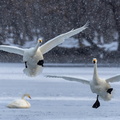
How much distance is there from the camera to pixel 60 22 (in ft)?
102

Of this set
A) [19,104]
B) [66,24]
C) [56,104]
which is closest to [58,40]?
[56,104]

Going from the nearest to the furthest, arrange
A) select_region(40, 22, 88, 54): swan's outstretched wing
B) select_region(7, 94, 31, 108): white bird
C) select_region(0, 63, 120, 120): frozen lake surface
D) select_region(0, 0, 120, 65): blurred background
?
select_region(40, 22, 88, 54): swan's outstretched wing → select_region(0, 63, 120, 120): frozen lake surface → select_region(7, 94, 31, 108): white bird → select_region(0, 0, 120, 65): blurred background

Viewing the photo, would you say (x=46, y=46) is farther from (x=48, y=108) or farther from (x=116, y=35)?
(x=116, y=35)

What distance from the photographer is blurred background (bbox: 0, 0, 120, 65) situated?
3045 centimetres

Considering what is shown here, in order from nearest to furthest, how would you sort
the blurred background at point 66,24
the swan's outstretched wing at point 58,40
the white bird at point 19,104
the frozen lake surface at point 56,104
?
the swan's outstretched wing at point 58,40
the frozen lake surface at point 56,104
the white bird at point 19,104
the blurred background at point 66,24

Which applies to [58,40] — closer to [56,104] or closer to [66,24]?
[56,104]

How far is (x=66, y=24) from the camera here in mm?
31047

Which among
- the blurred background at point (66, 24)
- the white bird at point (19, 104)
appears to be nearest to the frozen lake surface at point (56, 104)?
the white bird at point (19, 104)

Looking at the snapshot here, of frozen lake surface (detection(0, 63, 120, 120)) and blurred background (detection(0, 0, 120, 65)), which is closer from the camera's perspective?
frozen lake surface (detection(0, 63, 120, 120))

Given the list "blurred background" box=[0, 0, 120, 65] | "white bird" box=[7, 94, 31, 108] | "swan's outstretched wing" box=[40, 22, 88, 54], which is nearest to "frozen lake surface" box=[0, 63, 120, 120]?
"white bird" box=[7, 94, 31, 108]

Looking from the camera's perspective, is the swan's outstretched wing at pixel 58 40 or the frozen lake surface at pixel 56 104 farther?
the frozen lake surface at pixel 56 104

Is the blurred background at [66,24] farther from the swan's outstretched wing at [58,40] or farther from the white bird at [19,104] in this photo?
the swan's outstretched wing at [58,40]

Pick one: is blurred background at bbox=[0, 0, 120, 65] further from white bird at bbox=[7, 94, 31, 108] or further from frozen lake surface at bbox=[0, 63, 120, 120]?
white bird at bbox=[7, 94, 31, 108]

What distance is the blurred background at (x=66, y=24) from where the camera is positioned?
30.5m
